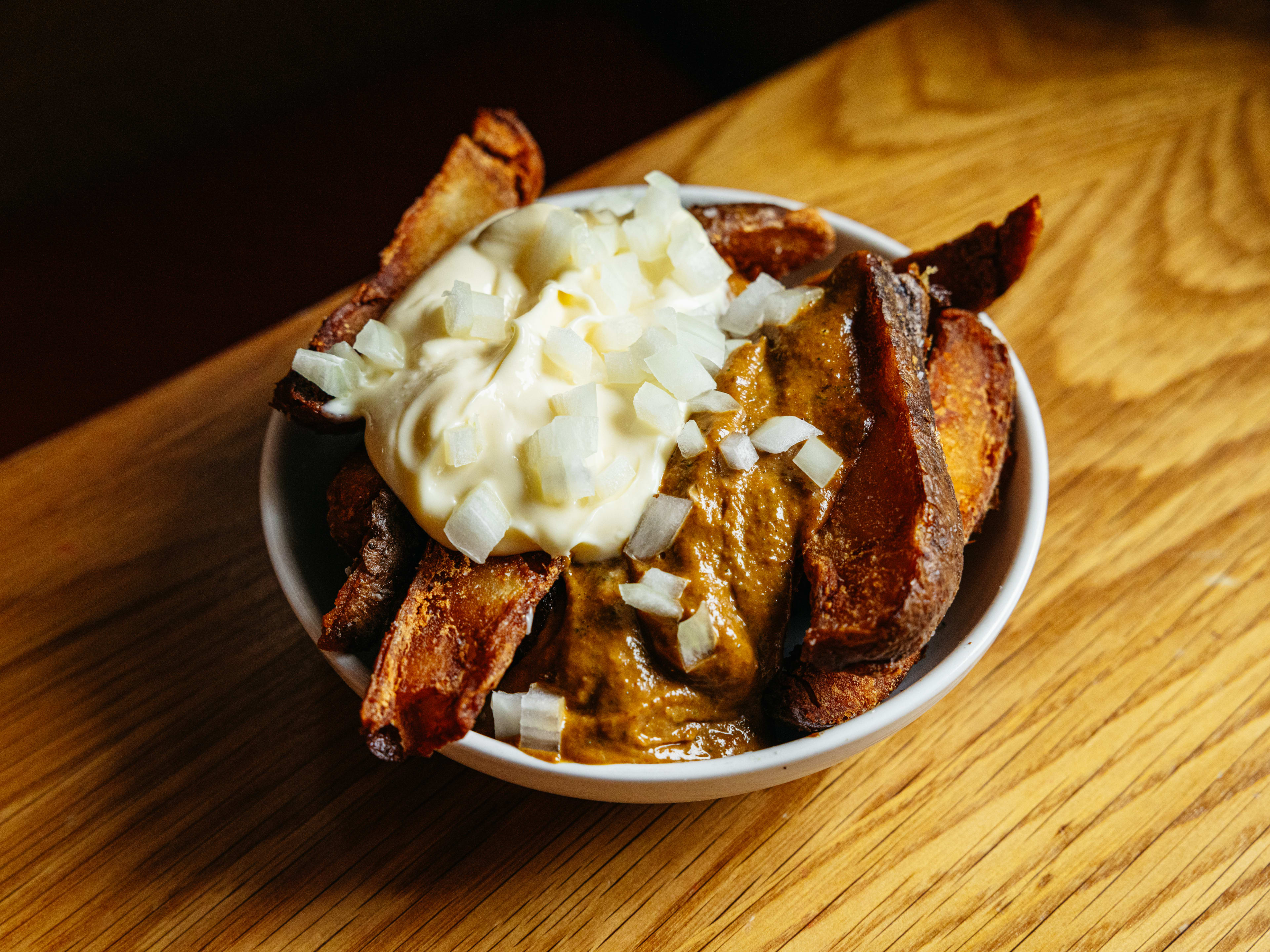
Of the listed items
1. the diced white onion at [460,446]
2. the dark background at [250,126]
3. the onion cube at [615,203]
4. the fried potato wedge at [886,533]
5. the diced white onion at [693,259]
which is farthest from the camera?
the dark background at [250,126]

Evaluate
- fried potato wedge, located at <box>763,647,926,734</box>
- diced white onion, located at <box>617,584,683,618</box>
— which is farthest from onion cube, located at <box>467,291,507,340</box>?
fried potato wedge, located at <box>763,647,926,734</box>

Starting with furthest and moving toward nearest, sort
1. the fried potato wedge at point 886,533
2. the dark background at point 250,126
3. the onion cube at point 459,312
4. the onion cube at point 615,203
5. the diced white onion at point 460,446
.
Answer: the dark background at point 250,126
the onion cube at point 615,203
the onion cube at point 459,312
the diced white onion at point 460,446
the fried potato wedge at point 886,533

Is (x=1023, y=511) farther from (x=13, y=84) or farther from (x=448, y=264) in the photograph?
(x=13, y=84)

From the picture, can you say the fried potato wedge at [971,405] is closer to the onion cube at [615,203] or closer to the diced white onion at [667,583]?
the diced white onion at [667,583]

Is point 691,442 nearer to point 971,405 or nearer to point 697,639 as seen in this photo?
point 697,639

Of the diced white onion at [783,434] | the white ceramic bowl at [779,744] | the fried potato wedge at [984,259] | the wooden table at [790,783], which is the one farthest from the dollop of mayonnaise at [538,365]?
the wooden table at [790,783]

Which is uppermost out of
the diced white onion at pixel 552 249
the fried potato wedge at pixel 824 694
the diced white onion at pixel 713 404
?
the diced white onion at pixel 552 249

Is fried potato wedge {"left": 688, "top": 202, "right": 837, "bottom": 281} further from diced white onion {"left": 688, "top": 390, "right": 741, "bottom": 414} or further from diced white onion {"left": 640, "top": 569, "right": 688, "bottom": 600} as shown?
diced white onion {"left": 640, "top": 569, "right": 688, "bottom": 600}

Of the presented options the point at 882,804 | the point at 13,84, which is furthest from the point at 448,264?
the point at 13,84
